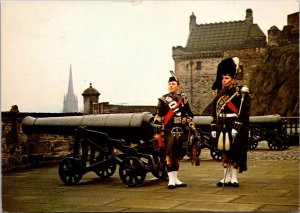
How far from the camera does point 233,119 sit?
6.21 m

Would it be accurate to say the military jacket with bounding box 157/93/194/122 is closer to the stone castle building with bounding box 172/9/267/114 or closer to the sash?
the sash

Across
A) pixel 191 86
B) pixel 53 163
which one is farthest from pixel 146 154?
pixel 191 86

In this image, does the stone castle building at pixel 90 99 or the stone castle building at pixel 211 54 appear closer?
the stone castle building at pixel 90 99

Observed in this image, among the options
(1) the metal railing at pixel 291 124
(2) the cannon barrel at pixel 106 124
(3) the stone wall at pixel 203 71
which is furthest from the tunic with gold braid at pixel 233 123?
(3) the stone wall at pixel 203 71

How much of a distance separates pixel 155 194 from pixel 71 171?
1713 millimetres

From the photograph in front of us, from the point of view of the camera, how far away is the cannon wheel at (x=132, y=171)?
21.6 ft

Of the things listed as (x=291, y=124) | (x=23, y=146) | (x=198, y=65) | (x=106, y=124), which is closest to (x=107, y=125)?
(x=106, y=124)

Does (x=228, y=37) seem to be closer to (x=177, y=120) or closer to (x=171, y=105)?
(x=177, y=120)

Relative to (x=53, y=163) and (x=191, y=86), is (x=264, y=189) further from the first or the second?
(x=191, y=86)

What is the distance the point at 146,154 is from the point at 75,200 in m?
1.53

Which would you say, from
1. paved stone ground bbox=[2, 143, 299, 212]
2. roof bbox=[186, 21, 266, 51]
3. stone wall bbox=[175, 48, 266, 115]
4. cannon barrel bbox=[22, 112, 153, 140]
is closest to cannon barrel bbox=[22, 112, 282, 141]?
cannon barrel bbox=[22, 112, 153, 140]

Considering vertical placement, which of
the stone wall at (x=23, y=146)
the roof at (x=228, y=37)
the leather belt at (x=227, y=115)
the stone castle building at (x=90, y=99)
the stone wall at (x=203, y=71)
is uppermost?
the roof at (x=228, y=37)

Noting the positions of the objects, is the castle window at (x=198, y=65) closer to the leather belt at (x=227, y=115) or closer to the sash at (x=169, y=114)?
the sash at (x=169, y=114)

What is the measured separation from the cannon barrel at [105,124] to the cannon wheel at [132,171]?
1.79 ft
